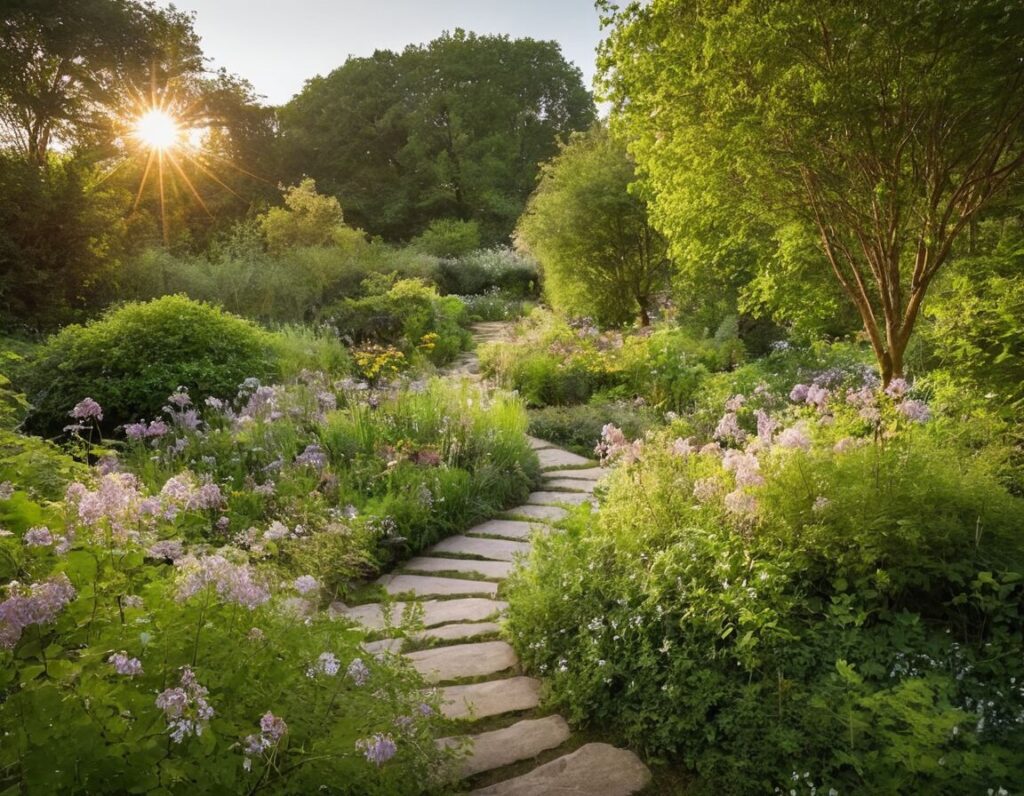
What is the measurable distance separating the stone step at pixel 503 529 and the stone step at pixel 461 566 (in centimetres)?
47

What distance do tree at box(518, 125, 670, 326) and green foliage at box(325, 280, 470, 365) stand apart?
3.02m

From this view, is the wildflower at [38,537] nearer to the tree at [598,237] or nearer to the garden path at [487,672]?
the garden path at [487,672]

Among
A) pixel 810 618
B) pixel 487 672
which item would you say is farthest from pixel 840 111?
pixel 487 672

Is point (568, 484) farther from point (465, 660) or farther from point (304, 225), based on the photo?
point (304, 225)

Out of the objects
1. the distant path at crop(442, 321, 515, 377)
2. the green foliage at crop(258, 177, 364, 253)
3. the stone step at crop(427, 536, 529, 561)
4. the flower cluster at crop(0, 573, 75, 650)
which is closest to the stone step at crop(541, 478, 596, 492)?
the stone step at crop(427, 536, 529, 561)

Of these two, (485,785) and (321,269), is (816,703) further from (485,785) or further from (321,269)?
(321,269)

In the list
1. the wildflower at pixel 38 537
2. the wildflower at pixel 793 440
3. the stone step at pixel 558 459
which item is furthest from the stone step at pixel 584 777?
the stone step at pixel 558 459

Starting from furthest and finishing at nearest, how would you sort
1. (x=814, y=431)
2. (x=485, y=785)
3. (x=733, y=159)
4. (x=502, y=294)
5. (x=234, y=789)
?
(x=502, y=294) → (x=733, y=159) → (x=814, y=431) → (x=485, y=785) → (x=234, y=789)

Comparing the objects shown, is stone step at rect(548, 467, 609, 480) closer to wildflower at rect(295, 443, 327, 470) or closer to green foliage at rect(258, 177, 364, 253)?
wildflower at rect(295, 443, 327, 470)

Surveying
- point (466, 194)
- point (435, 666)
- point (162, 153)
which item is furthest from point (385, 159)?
point (435, 666)

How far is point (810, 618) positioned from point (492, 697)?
59.6 inches

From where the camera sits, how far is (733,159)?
4582mm

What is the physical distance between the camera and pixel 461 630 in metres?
3.71

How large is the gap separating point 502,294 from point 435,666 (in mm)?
18766
